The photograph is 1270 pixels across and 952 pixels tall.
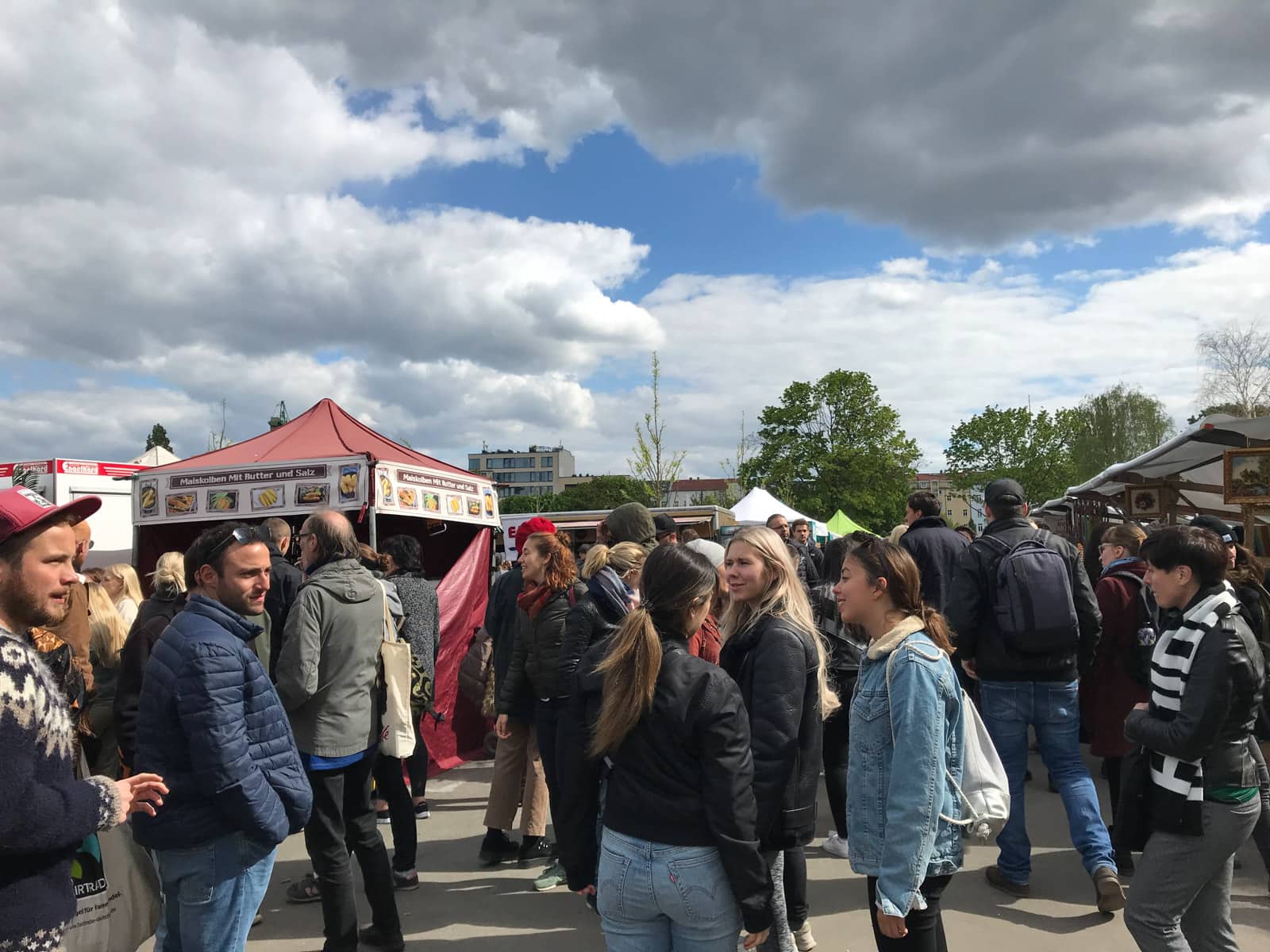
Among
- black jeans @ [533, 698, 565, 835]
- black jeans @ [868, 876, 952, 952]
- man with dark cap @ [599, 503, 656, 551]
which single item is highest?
man with dark cap @ [599, 503, 656, 551]

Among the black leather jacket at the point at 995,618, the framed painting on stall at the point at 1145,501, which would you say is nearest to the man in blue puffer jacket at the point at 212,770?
the black leather jacket at the point at 995,618

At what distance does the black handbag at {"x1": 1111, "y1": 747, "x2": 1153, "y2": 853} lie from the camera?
8.72ft

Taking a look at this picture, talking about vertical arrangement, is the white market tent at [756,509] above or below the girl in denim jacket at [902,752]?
above

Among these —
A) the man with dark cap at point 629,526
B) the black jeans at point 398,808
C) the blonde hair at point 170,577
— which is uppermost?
→ the man with dark cap at point 629,526

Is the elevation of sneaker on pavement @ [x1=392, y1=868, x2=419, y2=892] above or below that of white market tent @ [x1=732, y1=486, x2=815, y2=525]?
below

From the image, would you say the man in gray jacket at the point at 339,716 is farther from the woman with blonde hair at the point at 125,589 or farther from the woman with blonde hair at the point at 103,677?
the woman with blonde hair at the point at 125,589

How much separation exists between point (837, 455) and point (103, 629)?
125 feet

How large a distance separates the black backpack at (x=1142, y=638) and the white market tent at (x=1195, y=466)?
290cm

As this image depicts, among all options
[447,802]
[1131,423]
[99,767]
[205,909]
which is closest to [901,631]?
[205,909]

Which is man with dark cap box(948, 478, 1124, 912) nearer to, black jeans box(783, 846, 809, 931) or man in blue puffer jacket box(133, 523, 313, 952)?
black jeans box(783, 846, 809, 931)

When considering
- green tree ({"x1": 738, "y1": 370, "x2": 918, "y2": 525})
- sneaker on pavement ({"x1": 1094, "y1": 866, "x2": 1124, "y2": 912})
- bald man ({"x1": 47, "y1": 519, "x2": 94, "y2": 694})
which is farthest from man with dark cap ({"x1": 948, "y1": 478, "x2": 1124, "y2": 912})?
green tree ({"x1": 738, "y1": 370, "x2": 918, "y2": 525})

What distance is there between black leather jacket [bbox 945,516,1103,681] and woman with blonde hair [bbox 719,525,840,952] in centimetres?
157

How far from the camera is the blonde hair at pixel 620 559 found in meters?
3.99

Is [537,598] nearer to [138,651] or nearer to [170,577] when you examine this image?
[170,577]
